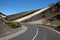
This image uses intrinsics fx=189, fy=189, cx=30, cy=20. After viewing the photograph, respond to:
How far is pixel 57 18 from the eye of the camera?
87.8 meters

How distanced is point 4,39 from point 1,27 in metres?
5.75

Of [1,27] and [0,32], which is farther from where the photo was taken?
[1,27]

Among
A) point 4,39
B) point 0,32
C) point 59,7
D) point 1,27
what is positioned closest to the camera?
point 4,39

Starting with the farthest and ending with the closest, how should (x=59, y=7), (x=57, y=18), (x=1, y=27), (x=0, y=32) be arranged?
1. (x=59, y=7)
2. (x=57, y=18)
3. (x=1, y=27)
4. (x=0, y=32)

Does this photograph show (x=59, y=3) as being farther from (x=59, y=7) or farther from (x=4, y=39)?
(x=4, y=39)

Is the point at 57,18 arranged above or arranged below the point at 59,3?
below

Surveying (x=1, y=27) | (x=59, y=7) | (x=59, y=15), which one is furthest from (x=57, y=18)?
(x=1, y=27)

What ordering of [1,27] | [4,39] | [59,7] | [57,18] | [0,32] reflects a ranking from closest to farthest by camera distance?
[4,39]
[0,32]
[1,27]
[57,18]
[59,7]

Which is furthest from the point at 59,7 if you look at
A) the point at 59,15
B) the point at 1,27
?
the point at 1,27

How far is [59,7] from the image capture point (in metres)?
109

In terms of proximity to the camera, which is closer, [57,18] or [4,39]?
[4,39]

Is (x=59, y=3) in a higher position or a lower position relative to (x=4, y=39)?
higher

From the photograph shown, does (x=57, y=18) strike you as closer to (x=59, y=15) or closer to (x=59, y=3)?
(x=59, y=15)

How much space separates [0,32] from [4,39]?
3.73 metres
